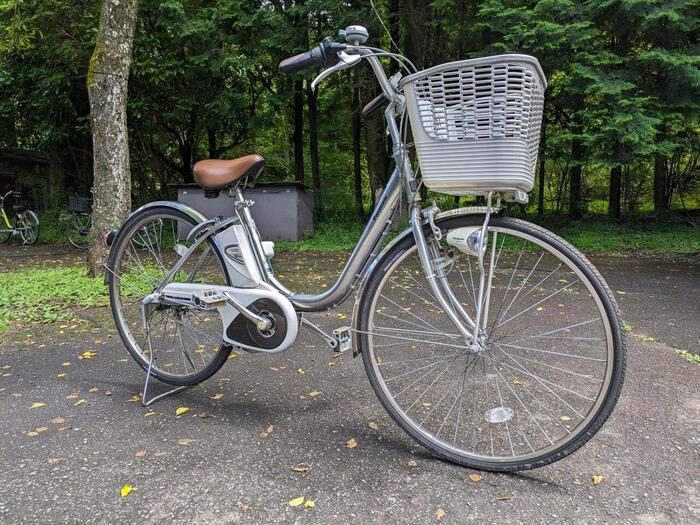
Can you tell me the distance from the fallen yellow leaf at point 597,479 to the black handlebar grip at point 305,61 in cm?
183

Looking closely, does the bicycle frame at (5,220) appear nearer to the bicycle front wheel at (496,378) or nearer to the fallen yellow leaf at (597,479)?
the bicycle front wheel at (496,378)

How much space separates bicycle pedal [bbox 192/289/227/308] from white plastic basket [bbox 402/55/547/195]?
3.71 feet

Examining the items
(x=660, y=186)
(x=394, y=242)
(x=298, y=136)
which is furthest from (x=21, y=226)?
(x=660, y=186)

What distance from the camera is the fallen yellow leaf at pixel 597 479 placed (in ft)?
5.72

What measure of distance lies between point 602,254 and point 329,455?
23.8ft

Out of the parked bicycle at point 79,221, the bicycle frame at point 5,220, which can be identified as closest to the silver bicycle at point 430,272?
the parked bicycle at point 79,221

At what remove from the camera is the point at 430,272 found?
1881mm

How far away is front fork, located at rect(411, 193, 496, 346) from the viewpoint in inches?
71.7

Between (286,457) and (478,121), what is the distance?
4.70ft

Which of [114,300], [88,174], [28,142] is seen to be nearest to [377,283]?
[114,300]

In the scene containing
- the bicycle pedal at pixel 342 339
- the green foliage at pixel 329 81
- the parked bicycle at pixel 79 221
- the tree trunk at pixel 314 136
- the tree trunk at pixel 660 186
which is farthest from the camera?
the tree trunk at pixel 314 136

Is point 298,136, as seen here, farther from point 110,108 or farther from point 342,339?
point 342,339

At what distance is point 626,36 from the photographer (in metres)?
8.12

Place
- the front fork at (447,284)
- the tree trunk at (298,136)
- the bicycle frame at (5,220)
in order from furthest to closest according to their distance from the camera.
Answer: the tree trunk at (298,136) < the bicycle frame at (5,220) < the front fork at (447,284)
